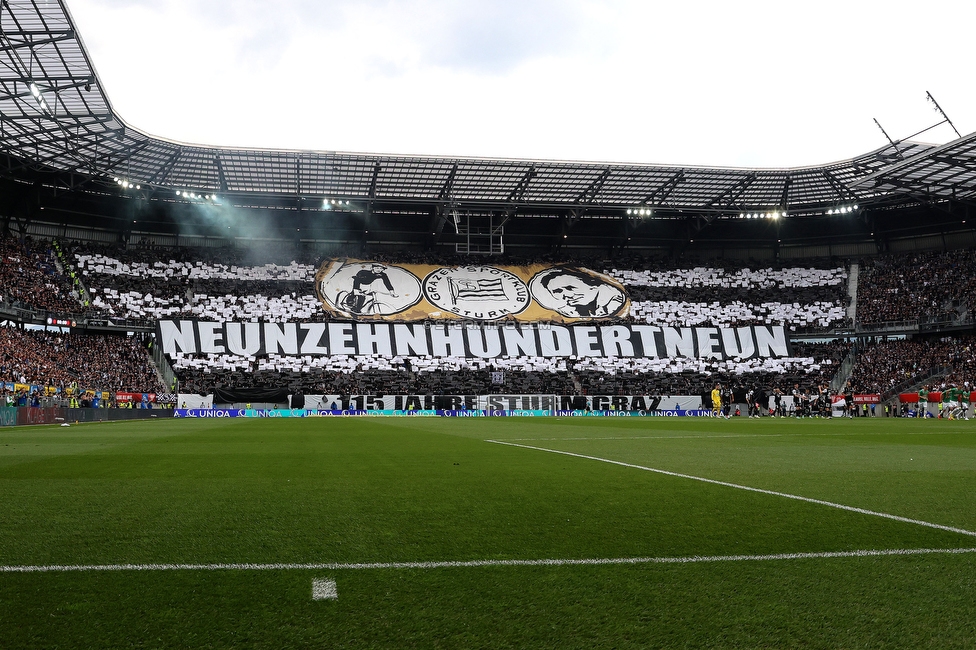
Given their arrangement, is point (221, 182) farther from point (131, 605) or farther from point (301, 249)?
point (131, 605)

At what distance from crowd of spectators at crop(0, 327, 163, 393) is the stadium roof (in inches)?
384

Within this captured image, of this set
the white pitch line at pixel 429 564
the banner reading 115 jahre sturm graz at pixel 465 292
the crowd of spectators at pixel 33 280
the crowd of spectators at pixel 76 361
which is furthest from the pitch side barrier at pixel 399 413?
the white pitch line at pixel 429 564

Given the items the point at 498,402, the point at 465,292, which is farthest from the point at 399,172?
the point at 498,402

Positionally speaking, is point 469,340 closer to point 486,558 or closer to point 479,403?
point 479,403

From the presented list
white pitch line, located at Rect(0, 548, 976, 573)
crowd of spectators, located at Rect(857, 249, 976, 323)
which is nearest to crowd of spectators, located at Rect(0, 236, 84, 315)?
white pitch line, located at Rect(0, 548, 976, 573)

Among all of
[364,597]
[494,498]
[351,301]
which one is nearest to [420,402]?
[351,301]

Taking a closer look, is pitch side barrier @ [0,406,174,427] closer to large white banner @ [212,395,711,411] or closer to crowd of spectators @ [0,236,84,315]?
large white banner @ [212,395,711,411]

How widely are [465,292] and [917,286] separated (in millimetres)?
33434

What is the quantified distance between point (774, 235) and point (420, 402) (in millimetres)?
35665

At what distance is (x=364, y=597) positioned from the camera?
300 cm

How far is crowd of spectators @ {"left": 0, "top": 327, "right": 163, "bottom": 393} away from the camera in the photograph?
128 feet

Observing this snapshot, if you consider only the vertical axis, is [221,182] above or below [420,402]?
above

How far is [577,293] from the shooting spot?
5728 centimetres

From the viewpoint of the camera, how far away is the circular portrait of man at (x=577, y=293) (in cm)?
5603
